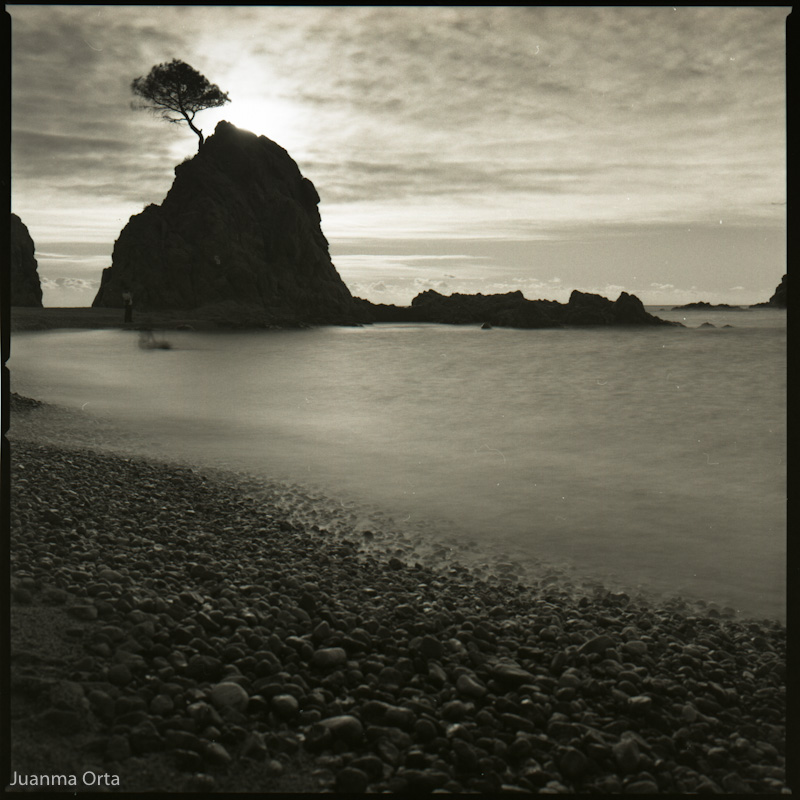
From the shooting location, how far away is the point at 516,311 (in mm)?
45062

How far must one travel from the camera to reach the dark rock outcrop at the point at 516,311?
3922 centimetres

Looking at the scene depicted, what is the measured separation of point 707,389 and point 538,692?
17.2 metres

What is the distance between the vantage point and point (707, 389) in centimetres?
1889

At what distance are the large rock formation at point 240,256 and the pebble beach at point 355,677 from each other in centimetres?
2582

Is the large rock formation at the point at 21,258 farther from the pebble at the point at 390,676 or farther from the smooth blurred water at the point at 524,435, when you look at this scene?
the smooth blurred water at the point at 524,435

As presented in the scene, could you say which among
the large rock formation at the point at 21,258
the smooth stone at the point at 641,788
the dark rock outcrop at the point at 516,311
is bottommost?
the smooth stone at the point at 641,788

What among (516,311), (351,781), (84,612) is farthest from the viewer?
(516,311)

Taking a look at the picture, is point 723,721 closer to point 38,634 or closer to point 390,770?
point 390,770

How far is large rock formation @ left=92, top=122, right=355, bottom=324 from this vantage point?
32062 mm

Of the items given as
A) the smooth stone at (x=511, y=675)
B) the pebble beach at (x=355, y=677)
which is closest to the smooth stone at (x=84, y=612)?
the pebble beach at (x=355, y=677)

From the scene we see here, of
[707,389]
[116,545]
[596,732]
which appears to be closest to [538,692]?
[596,732]

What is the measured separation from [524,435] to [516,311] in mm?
32782

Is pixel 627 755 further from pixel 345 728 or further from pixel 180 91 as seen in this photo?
pixel 180 91

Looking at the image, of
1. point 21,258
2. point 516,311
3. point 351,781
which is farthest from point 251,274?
point 351,781
